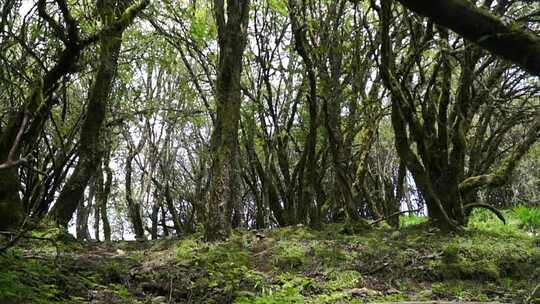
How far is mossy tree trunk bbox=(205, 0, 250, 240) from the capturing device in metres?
6.68

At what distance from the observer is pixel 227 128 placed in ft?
22.8

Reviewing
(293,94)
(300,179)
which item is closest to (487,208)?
(300,179)

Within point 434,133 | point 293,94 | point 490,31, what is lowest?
point 490,31

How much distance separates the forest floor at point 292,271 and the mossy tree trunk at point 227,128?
0.40m

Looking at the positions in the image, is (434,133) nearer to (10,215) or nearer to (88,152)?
(88,152)

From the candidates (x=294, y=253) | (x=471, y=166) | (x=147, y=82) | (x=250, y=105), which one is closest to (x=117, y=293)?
(x=294, y=253)

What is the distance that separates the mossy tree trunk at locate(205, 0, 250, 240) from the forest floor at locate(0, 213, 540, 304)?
15.6 inches

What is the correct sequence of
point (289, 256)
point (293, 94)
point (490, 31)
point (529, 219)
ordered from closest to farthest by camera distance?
1. point (490, 31)
2. point (289, 256)
3. point (529, 219)
4. point (293, 94)

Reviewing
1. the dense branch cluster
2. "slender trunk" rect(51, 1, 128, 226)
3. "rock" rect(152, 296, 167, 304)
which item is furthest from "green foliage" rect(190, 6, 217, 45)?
"rock" rect(152, 296, 167, 304)

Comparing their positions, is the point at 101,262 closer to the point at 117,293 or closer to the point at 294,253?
the point at 117,293

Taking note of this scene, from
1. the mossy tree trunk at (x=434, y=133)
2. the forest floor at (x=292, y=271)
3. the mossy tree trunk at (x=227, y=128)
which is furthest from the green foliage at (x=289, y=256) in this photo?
the mossy tree trunk at (x=434, y=133)

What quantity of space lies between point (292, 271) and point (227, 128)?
2.34 m

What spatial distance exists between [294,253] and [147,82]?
491 inches

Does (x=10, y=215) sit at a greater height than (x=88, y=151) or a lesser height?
lesser
